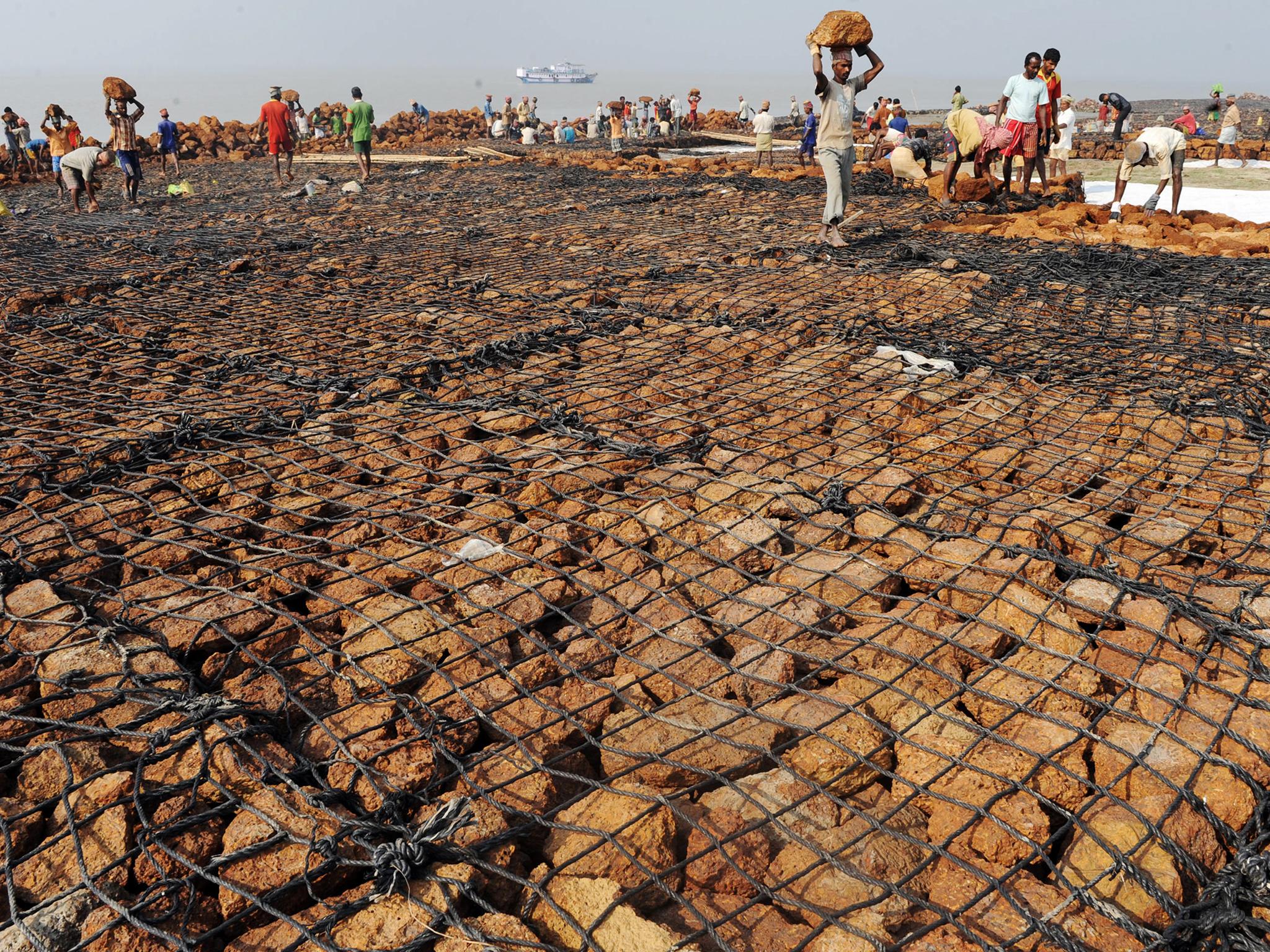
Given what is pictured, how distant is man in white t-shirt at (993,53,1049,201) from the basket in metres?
8.54

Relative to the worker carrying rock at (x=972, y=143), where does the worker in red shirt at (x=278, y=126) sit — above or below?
above

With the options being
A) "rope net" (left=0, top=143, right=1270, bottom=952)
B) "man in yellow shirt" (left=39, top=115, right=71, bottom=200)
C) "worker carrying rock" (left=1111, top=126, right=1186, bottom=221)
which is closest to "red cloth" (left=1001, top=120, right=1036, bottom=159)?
"worker carrying rock" (left=1111, top=126, right=1186, bottom=221)

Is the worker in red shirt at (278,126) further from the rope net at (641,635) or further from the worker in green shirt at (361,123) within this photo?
the rope net at (641,635)

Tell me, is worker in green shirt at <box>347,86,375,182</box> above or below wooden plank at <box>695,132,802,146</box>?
below

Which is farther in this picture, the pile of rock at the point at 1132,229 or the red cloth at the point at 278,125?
the red cloth at the point at 278,125

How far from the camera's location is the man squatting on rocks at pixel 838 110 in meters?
4.98

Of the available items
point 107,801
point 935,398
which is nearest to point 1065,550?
point 935,398

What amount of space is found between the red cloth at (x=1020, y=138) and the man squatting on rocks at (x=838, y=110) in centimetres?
249

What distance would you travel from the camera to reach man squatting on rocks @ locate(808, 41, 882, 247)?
4980mm

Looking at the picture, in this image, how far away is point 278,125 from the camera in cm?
1030

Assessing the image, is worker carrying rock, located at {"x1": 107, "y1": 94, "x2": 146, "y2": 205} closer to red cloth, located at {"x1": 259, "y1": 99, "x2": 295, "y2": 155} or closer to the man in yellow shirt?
the man in yellow shirt

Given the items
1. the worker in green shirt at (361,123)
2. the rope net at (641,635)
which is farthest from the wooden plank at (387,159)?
the rope net at (641,635)

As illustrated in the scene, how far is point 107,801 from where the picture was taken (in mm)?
1468

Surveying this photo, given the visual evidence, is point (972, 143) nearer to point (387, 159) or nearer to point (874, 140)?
point (874, 140)
